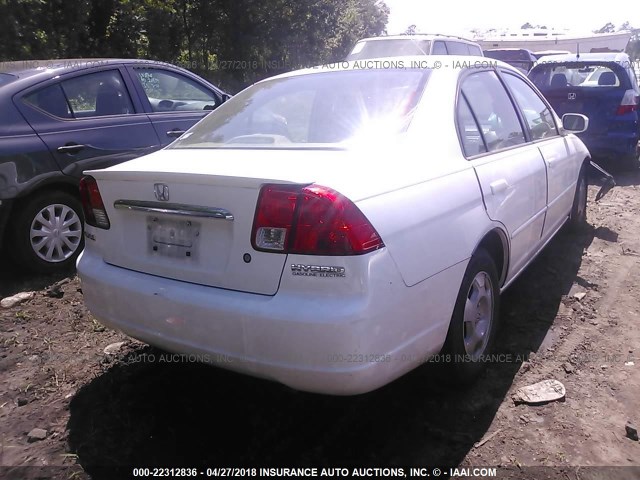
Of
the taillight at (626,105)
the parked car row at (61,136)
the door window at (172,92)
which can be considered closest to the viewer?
the parked car row at (61,136)

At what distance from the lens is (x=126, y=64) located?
5.32 meters

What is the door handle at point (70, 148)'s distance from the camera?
4.62 metres

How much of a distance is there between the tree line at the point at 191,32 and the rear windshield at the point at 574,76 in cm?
1087

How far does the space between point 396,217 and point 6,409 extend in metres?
2.21

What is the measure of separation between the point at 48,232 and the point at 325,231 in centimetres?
326

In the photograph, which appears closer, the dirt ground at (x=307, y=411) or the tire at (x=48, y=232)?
the dirt ground at (x=307, y=411)

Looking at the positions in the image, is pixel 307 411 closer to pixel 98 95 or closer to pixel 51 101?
pixel 51 101

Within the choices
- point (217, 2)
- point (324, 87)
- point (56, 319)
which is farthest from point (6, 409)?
point (217, 2)

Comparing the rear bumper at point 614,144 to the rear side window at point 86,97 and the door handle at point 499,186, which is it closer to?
the door handle at point 499,186

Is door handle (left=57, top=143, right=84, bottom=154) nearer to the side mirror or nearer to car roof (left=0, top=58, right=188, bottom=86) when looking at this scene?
car roof (left=0, top=58, right=188, bottom=86)

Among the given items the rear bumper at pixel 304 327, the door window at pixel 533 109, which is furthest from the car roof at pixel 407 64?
the rear bumper at pixel 304 327

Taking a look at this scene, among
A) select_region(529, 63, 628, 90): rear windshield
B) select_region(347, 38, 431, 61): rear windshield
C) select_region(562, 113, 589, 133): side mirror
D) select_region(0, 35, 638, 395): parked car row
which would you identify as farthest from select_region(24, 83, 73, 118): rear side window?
select_region(347, 38, 431, 61): rear windshield

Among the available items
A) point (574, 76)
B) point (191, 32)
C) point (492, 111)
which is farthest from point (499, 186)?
point (191, 32)

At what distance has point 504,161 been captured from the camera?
3332 mm
